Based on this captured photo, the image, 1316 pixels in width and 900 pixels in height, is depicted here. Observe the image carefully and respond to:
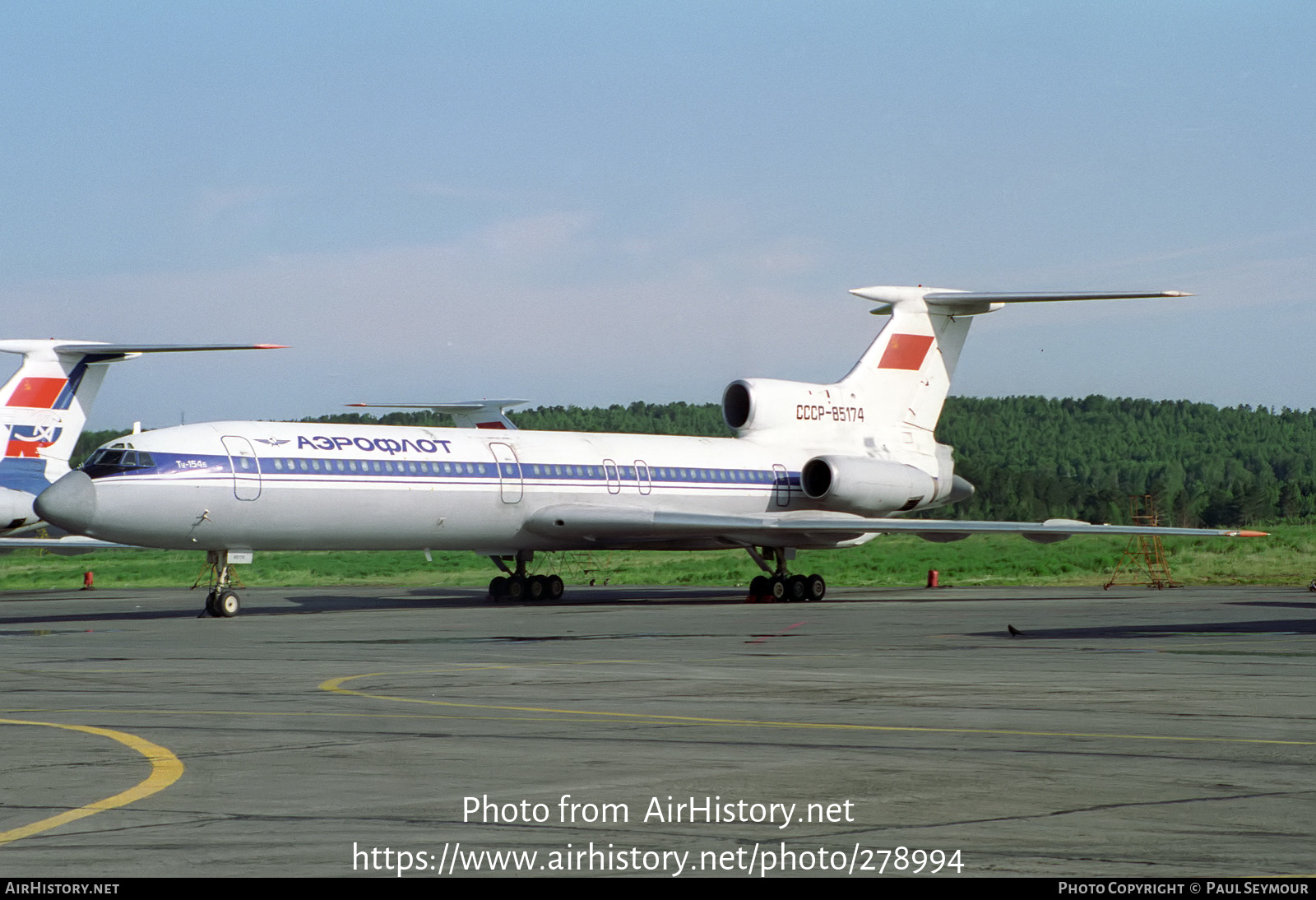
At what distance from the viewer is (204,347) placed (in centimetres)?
3741

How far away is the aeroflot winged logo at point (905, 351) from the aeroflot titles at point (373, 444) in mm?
13371

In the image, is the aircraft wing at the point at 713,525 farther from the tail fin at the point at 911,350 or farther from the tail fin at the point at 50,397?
the tail fin at the point at 50,397

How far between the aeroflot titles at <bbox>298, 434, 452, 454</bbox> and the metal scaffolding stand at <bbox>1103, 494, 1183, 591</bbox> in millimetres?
19536

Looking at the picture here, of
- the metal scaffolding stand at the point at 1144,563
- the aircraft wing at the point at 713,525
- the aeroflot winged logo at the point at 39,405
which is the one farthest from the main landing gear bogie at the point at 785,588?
the aeroflot winged logo at the point at 39,405

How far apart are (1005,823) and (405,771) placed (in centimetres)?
352

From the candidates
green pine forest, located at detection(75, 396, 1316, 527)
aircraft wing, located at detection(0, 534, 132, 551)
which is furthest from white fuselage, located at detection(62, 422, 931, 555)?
green pine forest, located at detection(75, 396, 1316, 527)

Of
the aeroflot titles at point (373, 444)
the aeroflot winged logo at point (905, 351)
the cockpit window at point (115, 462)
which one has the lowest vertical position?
the cockpit window at point (115, 462)

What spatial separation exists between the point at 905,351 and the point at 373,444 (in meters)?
15.8

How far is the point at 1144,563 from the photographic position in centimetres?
5191

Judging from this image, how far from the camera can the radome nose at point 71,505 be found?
89.6 ft

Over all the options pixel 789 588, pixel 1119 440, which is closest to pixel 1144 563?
pixel 789 588

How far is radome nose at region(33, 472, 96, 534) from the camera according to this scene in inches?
1075
